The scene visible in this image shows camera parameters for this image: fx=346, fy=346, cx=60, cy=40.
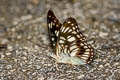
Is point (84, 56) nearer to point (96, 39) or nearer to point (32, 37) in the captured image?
point (96, 39)

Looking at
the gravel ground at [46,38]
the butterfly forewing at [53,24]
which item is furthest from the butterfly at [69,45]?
the gravel ground at [46,38]

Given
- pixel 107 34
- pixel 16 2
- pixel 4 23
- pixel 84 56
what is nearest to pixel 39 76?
pixel 84 56

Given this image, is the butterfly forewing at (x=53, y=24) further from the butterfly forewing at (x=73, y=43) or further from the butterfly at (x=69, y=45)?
the butterfly forewing at (x=73, y=43)

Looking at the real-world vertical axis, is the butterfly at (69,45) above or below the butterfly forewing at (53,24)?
below

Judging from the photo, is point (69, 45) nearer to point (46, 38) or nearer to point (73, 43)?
point (73, 43)

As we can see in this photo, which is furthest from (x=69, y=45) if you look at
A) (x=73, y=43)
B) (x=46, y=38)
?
(x=46, y=38)

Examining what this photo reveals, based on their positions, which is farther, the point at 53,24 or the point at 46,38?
the point at 46,38

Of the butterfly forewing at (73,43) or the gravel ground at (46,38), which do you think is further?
the gravel ground at (46,38)
